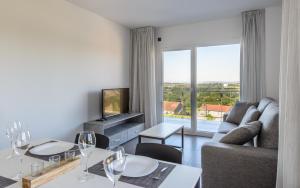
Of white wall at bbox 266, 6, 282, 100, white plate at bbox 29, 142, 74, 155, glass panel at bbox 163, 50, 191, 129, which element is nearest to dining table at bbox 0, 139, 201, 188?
white plate at bbox 29, 142, 74, 155

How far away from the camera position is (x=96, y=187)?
1022 mm

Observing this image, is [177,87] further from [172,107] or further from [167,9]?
[167,9]

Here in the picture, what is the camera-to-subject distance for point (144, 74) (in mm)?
5062

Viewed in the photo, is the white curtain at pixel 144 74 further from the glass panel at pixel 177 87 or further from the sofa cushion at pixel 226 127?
the sofa cushion at pixel 226 127

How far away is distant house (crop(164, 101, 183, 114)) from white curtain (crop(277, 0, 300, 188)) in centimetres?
354

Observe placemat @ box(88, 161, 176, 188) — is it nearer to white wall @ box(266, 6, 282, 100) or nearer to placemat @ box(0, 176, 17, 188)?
placemat @ box(0, 176, 17, 188)

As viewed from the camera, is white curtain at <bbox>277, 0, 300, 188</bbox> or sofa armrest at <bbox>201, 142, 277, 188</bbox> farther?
sofa armrest at <bbox>201, 142, 277, 188</bbox>

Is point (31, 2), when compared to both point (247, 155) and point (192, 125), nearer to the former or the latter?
point (247, 155)

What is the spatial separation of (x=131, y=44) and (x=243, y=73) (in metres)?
2.74

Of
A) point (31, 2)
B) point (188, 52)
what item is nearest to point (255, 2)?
point (188, 52)

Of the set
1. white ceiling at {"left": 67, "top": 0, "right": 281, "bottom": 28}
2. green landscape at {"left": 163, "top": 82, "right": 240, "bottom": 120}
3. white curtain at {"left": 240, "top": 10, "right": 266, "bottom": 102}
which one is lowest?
green landscape at {"left": 163, "top": 82, "right": 240, "bottom": 120}

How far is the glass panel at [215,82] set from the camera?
446 cm

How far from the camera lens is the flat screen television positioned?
4.04m

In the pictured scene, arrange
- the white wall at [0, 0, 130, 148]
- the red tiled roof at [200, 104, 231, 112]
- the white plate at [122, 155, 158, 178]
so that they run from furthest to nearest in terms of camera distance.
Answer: the red tiled roof at [200, 104, 231, 112], the white wall at [0, 0, 130, 148], the white plate at [122, 155, 158, 178]
